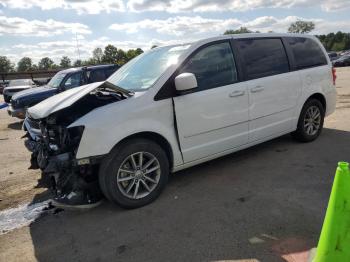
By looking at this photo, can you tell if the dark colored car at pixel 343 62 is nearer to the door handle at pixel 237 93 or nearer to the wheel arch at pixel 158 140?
the door handle at pixel 237 93

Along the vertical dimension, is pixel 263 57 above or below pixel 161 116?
above

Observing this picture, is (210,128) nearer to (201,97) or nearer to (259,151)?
(201,97)

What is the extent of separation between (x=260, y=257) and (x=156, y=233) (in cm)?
105

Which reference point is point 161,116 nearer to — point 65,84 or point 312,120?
point 312,120

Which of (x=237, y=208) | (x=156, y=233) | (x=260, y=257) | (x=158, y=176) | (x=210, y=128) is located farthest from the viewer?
(x=210, y=128)

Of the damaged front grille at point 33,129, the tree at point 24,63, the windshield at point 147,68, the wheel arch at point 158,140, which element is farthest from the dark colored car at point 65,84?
the tree at point 24,63

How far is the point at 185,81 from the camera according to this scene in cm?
399

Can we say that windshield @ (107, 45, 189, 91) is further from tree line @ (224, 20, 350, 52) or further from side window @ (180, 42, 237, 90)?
tree line @ (224, 20, 350, 52)

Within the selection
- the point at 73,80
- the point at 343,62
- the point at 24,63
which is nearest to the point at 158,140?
the point at 73,80

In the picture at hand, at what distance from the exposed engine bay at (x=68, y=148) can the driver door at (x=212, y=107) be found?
84 centimetres

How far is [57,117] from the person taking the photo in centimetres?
407

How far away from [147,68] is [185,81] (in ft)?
2.92

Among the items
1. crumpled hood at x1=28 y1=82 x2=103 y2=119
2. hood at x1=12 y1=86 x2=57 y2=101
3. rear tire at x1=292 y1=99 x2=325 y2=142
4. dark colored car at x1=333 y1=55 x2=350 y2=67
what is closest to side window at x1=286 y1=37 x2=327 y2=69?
rear tire at x1=292 y1=99 x2=325 y2=142

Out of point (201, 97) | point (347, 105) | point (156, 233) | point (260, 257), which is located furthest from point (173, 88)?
point (347, 105)
